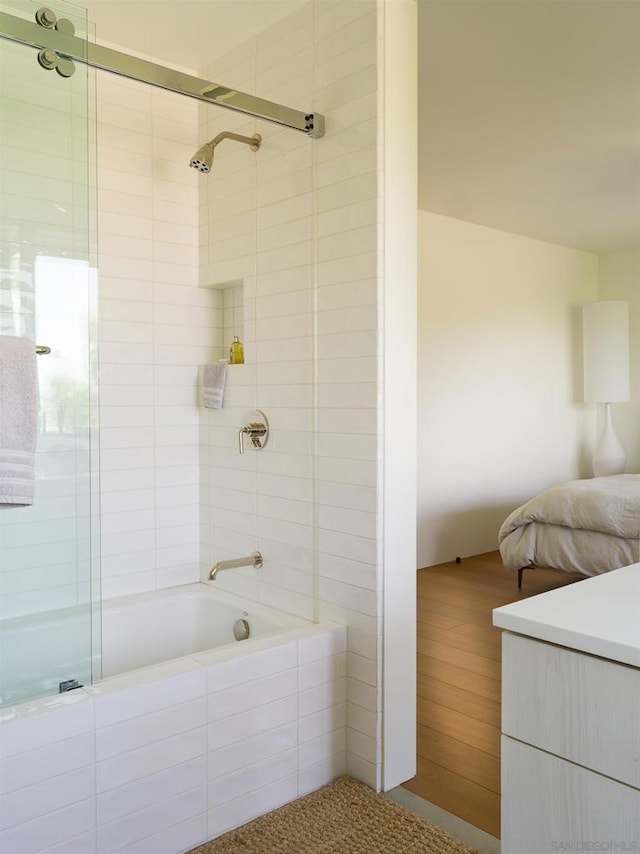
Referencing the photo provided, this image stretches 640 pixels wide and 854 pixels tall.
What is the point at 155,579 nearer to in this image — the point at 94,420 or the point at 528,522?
the point at 94,420

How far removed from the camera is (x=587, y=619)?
1.16 meters

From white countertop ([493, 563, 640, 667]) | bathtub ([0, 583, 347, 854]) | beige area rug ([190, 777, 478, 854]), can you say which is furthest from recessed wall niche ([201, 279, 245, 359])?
white countertop ([493, 563, 640, 667])

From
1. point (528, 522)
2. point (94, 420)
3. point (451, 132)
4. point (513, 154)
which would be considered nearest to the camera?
point (94, 420)

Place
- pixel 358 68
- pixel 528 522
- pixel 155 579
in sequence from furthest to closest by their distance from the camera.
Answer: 1. pixel 528 522
2. pixel 155 579
3. pixel 358 68

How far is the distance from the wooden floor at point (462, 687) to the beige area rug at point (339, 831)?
157mm

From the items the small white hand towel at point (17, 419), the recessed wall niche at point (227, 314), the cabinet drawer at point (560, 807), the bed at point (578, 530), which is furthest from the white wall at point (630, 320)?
the cabinet drawer at point (560, 807)

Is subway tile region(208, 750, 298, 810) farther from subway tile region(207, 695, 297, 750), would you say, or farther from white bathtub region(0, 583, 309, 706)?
white bathtub region(0, 583, 309, 706)

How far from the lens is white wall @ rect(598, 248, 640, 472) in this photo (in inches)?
267

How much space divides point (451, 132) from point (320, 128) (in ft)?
5.11

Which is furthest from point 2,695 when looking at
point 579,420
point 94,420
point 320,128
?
point 579,420

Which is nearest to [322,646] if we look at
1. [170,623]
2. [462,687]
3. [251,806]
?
[251,806]

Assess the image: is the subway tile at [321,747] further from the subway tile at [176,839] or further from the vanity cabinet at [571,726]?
the vanity cabinet at [571,726]

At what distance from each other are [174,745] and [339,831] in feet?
1.84

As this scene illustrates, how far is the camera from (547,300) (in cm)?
639
